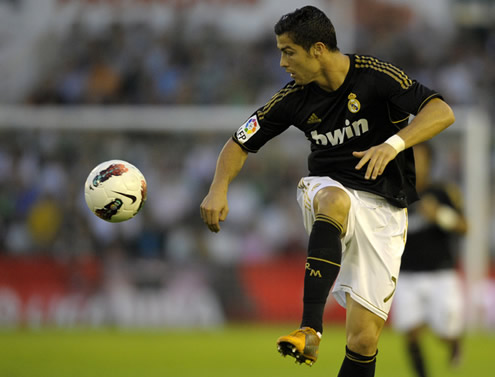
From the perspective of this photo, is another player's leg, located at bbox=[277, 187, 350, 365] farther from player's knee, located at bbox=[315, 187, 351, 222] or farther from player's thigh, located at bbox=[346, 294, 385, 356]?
player's thigh, located at bbox=[346, 294, 385, 356]

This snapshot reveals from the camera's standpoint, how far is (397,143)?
16.8ft

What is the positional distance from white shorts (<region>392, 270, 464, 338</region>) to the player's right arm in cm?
409

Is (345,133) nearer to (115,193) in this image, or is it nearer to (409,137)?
(409,137)

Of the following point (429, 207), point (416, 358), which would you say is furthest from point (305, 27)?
point (429, 207)

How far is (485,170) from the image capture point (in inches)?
613

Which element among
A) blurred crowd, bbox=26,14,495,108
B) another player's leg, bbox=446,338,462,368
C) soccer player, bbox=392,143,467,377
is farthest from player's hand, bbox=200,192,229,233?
blurred crowd, bbox=26,14,495,108

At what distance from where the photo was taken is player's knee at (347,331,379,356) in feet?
17.8

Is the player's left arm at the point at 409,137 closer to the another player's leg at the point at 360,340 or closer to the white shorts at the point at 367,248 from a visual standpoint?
the white shorts at the point at 367,248

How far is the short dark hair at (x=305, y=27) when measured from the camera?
5250 mm

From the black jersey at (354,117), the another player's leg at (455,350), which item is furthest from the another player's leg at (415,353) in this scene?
the black jersey at (354,117)

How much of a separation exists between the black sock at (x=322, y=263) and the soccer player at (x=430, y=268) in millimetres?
4145

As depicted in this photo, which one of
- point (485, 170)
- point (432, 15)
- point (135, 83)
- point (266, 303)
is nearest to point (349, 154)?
point (266, 303)

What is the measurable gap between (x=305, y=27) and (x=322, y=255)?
134cm

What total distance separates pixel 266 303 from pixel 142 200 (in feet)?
30.0
